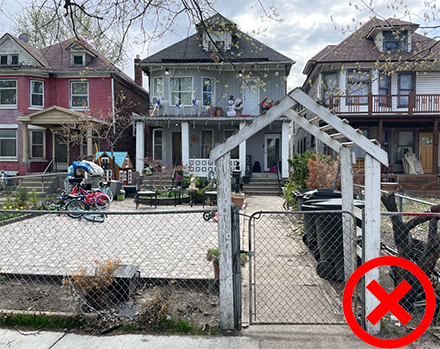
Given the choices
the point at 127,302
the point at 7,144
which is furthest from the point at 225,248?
the point at 7,144

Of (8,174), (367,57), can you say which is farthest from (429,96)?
(8,174)

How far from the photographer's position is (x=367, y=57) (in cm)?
2052

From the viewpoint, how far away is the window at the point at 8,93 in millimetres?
21328

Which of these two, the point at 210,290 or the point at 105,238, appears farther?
the point at 105,238

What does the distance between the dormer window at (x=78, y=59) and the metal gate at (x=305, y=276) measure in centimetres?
2006

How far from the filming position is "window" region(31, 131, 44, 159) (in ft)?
71.6

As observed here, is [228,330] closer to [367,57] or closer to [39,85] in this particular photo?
[367,57]

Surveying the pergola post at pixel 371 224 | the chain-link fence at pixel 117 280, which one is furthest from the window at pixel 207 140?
the pergola post at pixel 371 224

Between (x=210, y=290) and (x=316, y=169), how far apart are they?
25.2ft

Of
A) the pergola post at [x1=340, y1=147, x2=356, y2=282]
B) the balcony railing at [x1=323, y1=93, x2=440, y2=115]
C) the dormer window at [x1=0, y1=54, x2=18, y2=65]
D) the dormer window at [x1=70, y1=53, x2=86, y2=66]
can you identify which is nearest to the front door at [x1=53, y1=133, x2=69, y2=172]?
the dormer window at [x1=70, y1=53, x2=86, y2=66]

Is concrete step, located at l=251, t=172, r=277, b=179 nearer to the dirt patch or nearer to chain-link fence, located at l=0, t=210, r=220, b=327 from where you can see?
chain-link fence, located at l=0, t=210, r=220, b=327

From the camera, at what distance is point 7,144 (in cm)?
2155

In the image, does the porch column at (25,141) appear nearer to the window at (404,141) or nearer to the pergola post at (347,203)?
the pergola post at (347,203)

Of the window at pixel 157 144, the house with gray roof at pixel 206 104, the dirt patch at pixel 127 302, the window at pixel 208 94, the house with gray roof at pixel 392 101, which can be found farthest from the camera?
the window at pixel 157 144
